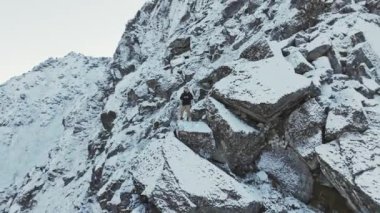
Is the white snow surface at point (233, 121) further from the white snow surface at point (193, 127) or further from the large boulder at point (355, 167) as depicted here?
the large boulder at point (355, 167)

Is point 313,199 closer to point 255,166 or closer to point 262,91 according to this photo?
point 255,166

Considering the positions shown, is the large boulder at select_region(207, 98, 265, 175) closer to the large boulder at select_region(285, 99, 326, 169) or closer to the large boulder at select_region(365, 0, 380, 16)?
the large boulder at select_region(285, 99, 326, 169)

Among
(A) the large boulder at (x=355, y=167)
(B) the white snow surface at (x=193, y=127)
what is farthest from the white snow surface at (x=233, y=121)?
(A) the large boulder at (x=355, y=167)

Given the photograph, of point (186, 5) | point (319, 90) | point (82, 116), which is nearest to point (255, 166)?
point (319, 90)

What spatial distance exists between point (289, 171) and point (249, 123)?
259cm

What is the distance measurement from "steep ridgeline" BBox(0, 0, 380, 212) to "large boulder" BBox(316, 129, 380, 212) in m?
0.04

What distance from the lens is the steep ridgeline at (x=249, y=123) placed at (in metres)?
16.4

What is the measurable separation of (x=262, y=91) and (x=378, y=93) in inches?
184

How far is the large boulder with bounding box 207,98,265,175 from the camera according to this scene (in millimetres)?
18359

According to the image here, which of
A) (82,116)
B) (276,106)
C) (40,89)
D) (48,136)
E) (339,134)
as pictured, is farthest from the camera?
(40,89)

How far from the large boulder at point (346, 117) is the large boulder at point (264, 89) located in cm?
137

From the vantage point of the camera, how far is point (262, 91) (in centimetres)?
1838

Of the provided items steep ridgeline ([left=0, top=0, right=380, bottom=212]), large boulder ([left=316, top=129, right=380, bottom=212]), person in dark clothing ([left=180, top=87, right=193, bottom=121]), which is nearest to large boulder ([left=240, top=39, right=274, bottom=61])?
steep ridgeline ([left=0, top=0, right=380, bottom=212])

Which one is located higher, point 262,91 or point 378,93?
point 262,91
